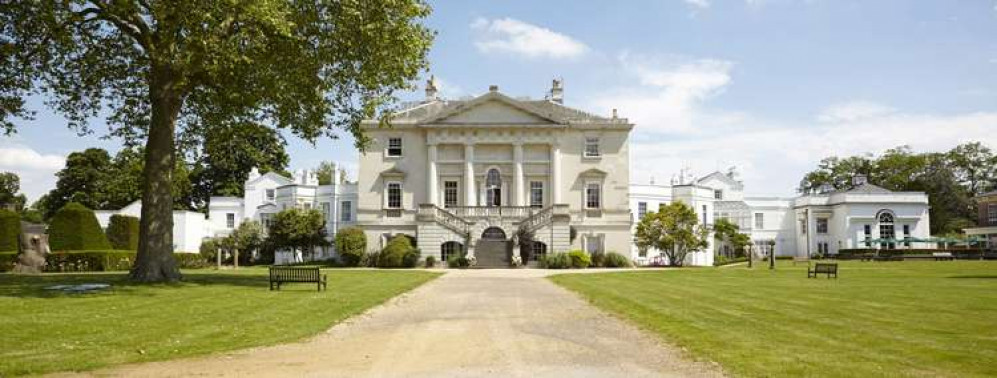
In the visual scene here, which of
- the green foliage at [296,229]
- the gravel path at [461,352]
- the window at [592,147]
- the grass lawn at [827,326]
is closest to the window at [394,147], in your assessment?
the green foliage at [296,229]

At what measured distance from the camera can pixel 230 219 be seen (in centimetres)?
6456

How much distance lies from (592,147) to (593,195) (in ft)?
10.3

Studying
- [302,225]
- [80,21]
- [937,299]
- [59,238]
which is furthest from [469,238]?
[937,299]

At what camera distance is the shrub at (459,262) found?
45938 mm

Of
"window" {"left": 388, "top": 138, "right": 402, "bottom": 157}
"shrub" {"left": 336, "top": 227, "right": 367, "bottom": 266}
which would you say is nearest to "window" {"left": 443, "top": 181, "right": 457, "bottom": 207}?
"window" {"left": 388, "top": 138, "right": 402, "bottom": 157}

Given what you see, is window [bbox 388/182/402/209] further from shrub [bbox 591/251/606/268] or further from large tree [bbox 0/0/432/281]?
large tree [bbox 0/0/432/281]

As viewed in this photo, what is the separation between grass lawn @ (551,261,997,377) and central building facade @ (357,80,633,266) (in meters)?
28.0

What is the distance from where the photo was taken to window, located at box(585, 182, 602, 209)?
168 ft

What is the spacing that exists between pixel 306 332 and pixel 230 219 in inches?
2177

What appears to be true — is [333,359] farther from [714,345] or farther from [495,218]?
[495,218]

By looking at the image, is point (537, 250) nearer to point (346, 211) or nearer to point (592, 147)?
point (592, 147)

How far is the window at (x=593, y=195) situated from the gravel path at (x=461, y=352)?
35237mm

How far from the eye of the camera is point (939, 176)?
267 feet

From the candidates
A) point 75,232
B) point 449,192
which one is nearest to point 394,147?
point 449,192
